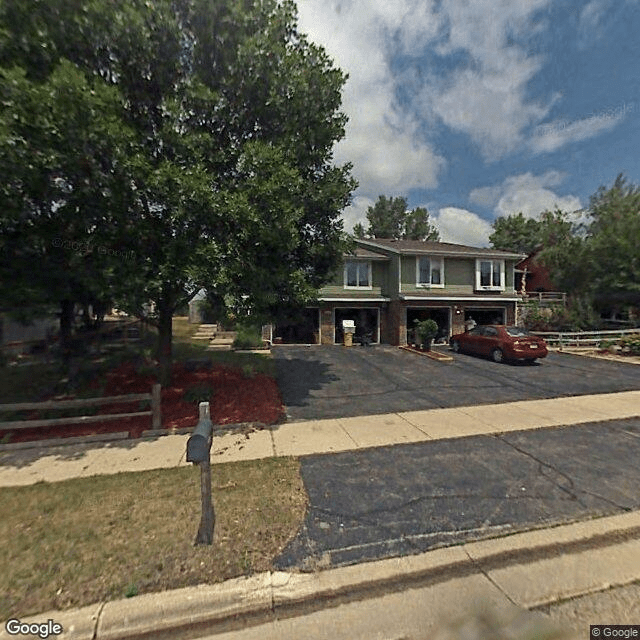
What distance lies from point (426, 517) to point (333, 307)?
15855mm

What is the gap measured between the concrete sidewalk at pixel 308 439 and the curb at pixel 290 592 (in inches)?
98.2

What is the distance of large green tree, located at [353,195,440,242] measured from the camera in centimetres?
5697

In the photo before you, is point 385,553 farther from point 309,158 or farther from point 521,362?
point 521,362

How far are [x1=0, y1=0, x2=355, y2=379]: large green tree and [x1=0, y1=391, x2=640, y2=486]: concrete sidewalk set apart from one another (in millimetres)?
2584

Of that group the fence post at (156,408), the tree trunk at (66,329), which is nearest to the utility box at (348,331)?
the tree trunk at (66,329)

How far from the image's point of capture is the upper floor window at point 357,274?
63.6 feet

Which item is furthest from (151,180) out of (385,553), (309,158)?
(385,553)

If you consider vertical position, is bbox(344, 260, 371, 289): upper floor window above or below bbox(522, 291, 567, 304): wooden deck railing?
above

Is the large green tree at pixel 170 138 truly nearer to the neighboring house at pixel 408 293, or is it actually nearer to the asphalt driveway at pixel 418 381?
the asphalt driveway at pixel 418 381

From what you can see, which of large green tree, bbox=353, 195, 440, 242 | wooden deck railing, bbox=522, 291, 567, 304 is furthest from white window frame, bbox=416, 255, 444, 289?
large green tree, bbox=353, 195, 440, 242

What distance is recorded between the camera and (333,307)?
1925cm

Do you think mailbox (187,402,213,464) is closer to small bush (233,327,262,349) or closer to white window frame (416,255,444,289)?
small bush (233,327,262,349)

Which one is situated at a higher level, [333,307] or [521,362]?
[333,307]

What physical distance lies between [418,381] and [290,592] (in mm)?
8734
